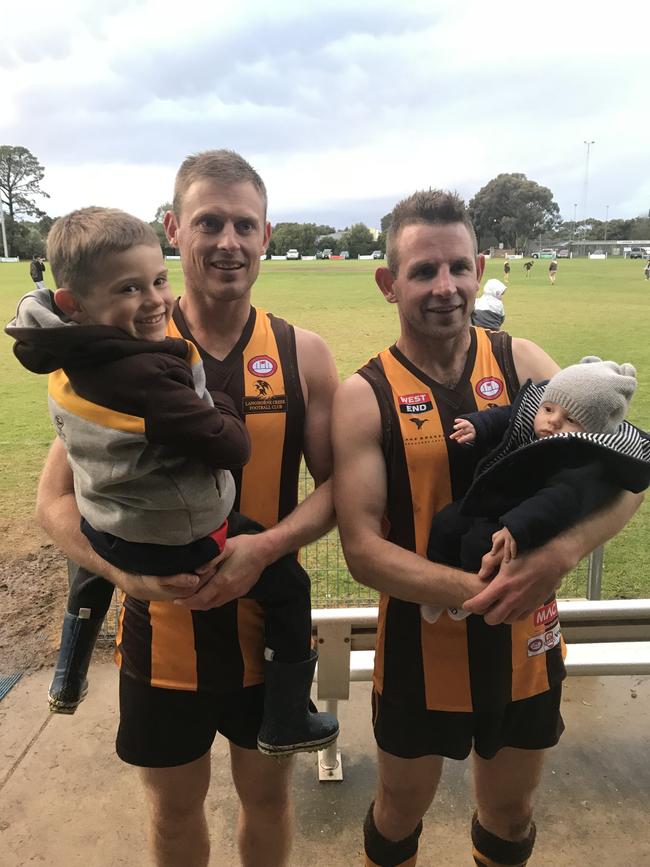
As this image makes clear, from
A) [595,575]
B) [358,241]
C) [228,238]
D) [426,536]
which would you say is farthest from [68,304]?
[358,241]

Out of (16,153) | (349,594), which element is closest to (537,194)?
(16,153)

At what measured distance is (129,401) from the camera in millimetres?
1643

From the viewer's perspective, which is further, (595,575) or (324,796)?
(595,575)

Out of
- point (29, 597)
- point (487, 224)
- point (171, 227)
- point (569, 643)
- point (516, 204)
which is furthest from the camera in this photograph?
point (516, 204)

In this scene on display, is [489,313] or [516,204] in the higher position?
[516,204]

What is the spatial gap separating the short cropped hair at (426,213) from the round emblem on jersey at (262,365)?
1.70 feet

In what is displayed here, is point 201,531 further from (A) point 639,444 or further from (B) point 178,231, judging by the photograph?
(A) point 639,444

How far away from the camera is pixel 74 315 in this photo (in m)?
1.74

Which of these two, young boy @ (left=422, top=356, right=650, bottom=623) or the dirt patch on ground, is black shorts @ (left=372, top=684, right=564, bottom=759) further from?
the dirt patch on ground

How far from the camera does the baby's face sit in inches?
72.8

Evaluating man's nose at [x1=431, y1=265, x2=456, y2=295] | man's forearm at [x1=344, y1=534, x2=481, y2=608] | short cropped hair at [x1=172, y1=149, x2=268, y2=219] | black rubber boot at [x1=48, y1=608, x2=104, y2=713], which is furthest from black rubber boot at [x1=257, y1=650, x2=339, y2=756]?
short cropped hair at [x1=172, y1=149, x2=268, y2=219]

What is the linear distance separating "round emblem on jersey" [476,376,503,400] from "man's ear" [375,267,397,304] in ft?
1.33

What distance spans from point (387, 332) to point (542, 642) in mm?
17534

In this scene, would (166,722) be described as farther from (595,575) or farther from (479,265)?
(595,575)
